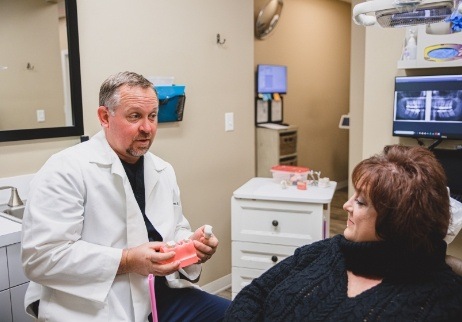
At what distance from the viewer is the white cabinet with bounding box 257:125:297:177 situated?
3.80 meters

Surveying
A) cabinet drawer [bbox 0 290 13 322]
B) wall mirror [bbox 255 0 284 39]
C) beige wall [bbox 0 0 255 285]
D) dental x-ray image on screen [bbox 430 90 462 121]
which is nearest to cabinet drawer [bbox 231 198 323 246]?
beige wall [bbox 0 0 255 285]

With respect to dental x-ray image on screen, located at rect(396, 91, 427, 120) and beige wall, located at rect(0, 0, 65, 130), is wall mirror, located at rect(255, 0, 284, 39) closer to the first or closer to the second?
dental x-ray image on screen, located at rect(396, 91, 427, 120)

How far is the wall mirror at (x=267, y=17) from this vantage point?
3883mm

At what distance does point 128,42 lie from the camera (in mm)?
2385

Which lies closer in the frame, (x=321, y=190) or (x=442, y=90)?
(x=442, y=90)

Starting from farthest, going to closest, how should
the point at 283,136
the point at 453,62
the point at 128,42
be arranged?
the point at 283,136 → the point at 128,42 → the point at 453,62

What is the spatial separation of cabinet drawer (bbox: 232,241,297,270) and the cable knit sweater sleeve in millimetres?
1029

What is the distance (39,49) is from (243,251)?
4.81 feet

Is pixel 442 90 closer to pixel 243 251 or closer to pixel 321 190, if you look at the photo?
pixel 321 190

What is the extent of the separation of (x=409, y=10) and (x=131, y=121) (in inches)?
38.0

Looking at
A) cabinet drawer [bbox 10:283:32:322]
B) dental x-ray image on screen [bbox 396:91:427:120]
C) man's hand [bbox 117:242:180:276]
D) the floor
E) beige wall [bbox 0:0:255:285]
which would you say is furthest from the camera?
the floor

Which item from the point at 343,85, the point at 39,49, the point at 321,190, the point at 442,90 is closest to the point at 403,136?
the point at 442,90

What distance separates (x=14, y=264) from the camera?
163 centimetres

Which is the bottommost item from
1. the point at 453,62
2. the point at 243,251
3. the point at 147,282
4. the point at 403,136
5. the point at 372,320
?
the point at 243,251
